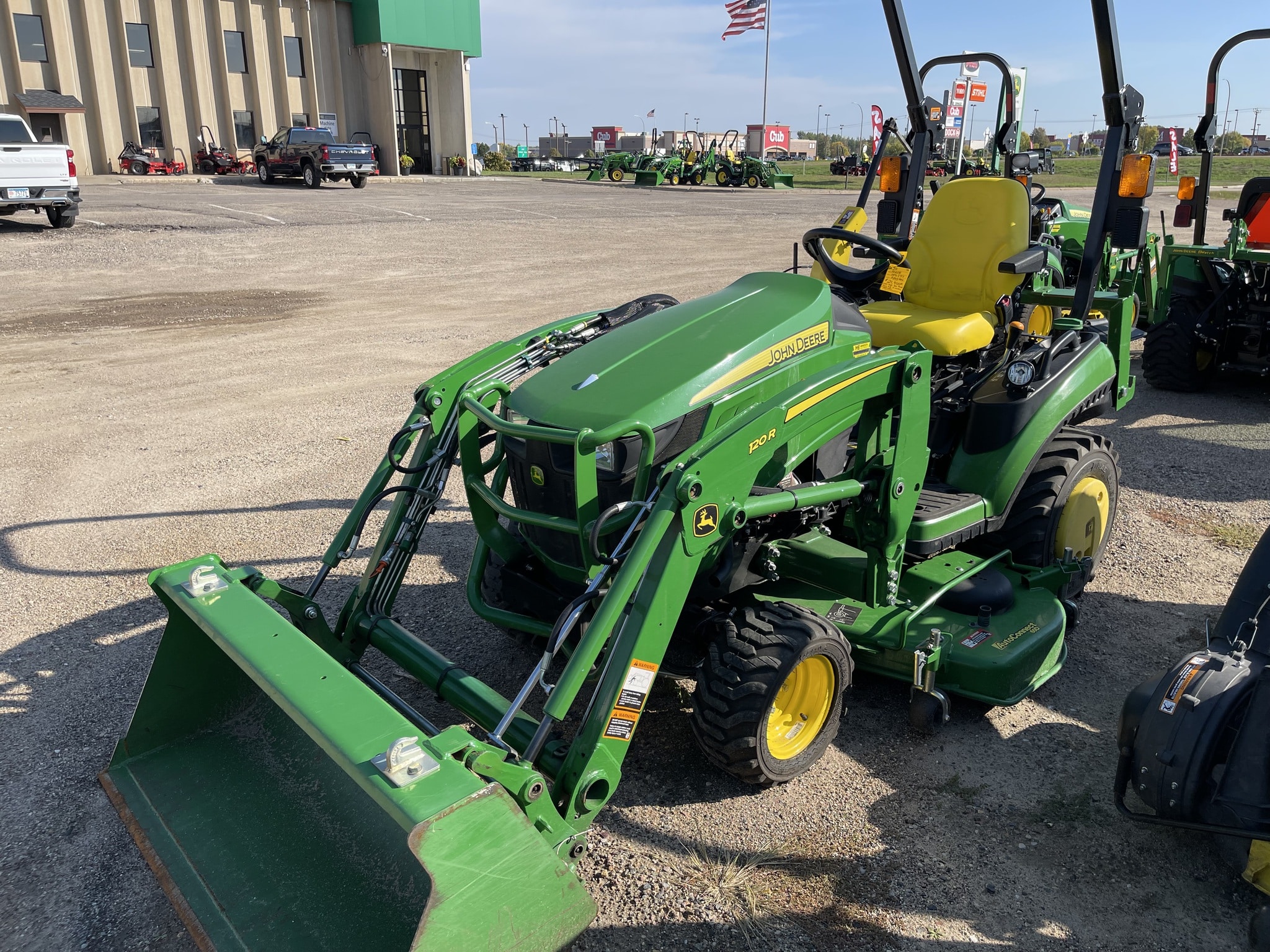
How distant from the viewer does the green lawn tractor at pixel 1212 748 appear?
8.39 feet

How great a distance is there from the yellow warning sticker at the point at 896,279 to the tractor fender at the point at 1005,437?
924 mm

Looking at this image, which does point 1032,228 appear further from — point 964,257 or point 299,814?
point 299,814

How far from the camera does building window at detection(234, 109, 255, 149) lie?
116 feet

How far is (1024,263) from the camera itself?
4.53m

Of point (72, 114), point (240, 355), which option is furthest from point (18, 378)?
point (72, 114)

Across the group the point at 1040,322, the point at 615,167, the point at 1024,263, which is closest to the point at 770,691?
the point at 1024,263

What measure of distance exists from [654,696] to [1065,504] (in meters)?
1.92

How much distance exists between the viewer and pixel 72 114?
3138cm

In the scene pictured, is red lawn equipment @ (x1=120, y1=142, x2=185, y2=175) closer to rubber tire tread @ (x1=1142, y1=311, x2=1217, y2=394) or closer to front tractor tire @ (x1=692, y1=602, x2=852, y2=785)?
rubber tire tread @ (x1=1142, y1=311, x2=1217, y2=394)

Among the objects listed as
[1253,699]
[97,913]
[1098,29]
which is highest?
[1098,29]

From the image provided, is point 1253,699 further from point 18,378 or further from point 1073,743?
point 18,378

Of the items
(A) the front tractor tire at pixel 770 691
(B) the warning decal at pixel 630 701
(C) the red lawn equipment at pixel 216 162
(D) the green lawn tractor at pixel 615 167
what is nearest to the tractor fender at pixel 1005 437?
(A) the front tractor tire at pixel 770 691

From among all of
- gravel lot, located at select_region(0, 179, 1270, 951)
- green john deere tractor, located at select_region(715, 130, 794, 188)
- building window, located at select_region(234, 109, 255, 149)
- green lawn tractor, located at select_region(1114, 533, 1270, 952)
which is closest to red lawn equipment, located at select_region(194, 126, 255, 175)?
building window, located at select_region(234, 109, 255, 149)

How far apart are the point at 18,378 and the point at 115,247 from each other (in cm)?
778
